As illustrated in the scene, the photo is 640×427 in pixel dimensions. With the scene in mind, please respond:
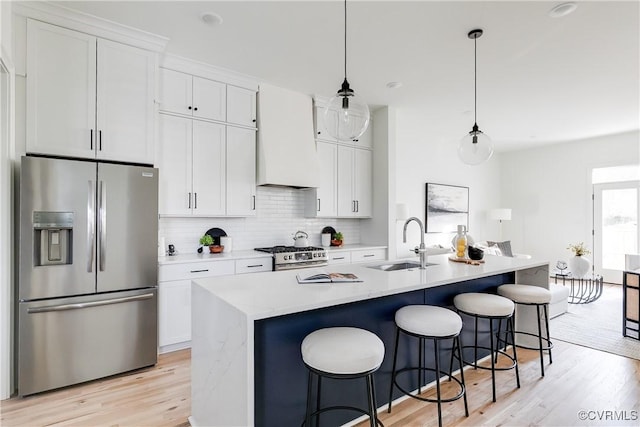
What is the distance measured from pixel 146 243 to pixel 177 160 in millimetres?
973

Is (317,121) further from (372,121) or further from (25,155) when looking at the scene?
(25,155)

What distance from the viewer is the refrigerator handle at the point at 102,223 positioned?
8.42ft

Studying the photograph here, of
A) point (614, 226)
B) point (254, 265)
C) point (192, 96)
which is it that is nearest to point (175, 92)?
point (192, 96)

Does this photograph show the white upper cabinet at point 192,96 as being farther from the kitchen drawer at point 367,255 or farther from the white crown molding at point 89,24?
the kitchen drawer at point 367,255

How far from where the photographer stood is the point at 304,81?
3.82 m

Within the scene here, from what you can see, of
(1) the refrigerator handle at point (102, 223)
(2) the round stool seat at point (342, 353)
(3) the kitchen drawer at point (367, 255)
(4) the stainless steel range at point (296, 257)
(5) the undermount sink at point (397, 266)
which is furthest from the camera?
(3) the kitchen drawer at point (367, 255)

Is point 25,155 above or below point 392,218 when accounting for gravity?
above

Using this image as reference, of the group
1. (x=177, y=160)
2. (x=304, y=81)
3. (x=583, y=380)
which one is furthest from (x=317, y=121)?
(x=583, y=380)

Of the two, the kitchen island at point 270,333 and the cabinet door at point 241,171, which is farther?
the cabinet door at point 241,171

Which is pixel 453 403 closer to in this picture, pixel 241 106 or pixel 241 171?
pixel 241 171

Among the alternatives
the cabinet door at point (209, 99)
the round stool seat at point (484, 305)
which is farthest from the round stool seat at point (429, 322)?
the cabinet door at point (209, 99)

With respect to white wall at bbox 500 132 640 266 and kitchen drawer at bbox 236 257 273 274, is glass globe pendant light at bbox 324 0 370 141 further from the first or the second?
white wall at bbox 500 132 640 266

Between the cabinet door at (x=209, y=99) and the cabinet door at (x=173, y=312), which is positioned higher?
the cabinet door at (x=209, y=99)

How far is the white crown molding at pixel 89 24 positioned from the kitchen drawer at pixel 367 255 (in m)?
3.13
